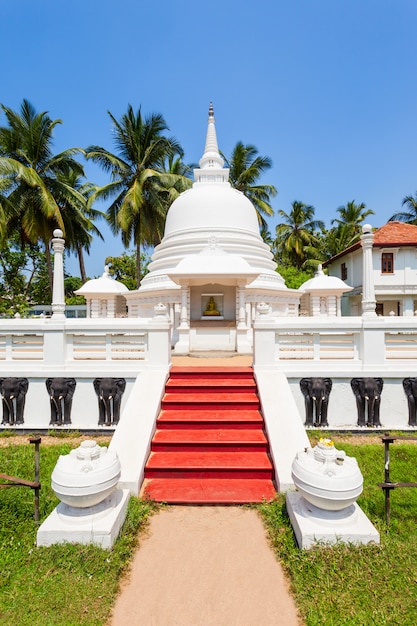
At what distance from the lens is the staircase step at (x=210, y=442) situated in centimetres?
598

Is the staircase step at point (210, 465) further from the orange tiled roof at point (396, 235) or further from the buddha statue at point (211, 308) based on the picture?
the orange tiled roof at point (396, 235)

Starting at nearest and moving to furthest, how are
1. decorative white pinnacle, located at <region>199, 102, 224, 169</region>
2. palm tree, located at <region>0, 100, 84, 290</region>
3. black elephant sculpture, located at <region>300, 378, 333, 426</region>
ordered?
1. black elephant sculpture, located at <region>300, 378, 333, 426</region>
2. decorative white pinnacle, located at <region>199, 102, 224, 169</region>
3. palm tree, located at <region>0, 100, 84, 290</region>

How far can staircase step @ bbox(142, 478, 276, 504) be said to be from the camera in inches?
195

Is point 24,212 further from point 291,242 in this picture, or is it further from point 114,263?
point 291,242

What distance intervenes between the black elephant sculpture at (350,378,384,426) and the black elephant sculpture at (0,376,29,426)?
7.93 meters

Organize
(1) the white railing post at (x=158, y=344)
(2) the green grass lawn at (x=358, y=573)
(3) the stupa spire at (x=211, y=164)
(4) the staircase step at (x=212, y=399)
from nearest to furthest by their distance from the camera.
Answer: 1. (2) the green grass lawn at (x=358, y=573)
2. (4) the staircase step at (x=212, y=399)
3. (1) the white railing post at (x=158, y=344)
4. (3) the stupa spire at (x=211, y=164)

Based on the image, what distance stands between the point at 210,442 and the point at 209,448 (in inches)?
4.6

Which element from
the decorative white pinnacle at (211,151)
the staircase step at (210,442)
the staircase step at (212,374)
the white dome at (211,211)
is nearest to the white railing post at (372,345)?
the staircase step at (212,374)

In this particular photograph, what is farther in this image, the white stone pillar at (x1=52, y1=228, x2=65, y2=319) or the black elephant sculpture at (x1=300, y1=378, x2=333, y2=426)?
the white stone pillar at (x1=52, y1=228, x2=65, y2=319)

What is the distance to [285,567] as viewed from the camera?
3.70m

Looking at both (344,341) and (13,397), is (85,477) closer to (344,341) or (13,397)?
(13,397)

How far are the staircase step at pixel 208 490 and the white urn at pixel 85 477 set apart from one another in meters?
1.20

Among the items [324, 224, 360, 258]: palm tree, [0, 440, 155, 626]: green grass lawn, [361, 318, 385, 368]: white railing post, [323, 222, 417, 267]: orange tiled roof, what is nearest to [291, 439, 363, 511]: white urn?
[0, 440, 155, 626]: green grass lawn

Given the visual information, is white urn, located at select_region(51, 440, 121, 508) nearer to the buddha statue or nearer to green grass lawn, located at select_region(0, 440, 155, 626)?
green grass lawn, located at select_region(0, 440, 155, 626)
